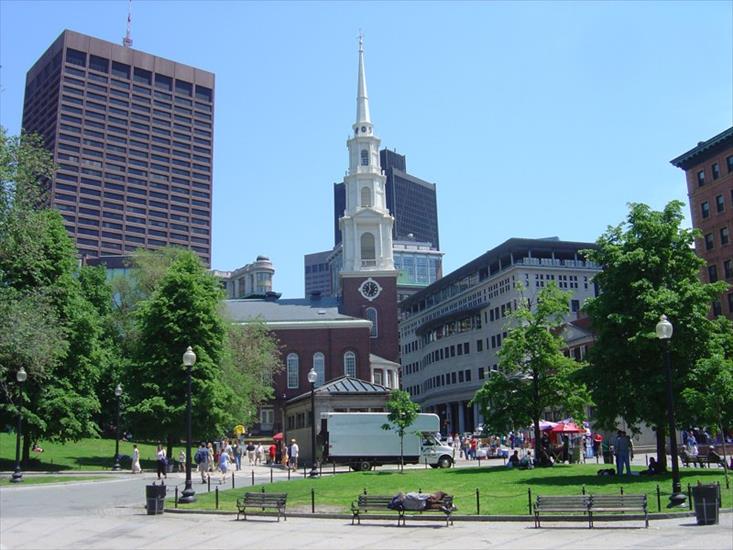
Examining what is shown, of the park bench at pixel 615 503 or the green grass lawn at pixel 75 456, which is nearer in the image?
the park bench at pixel 615 503

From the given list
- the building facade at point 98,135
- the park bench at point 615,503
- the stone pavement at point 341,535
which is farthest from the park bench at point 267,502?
the building facade at point 98,135

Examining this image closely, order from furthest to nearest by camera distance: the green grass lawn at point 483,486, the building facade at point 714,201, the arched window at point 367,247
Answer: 1. the arched window at point 367,247
2. the building facade at point 714,201
3. the green grass lawn at point 483,486

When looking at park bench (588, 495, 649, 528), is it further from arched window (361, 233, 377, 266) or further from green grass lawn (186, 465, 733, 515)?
arched window (361, 233, 377, 266)

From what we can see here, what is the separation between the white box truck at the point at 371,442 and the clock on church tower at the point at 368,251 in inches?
1615

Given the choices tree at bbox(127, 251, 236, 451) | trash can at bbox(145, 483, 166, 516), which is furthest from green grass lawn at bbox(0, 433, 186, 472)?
trash can at bbox(145, 483, 166, 516)

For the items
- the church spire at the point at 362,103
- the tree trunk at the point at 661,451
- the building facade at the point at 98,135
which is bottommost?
the tree trunk at the point at 661,451

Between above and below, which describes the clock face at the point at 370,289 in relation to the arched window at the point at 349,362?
above

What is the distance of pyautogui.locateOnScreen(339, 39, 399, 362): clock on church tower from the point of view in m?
86.2

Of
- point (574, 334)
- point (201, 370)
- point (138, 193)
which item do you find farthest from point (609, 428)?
point (138, 193)

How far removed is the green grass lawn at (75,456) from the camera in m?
46.2

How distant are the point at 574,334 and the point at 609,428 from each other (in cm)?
5453

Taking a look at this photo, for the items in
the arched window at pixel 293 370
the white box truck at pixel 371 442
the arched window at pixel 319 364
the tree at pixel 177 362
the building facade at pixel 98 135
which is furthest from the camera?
the building facade at pixel 98 135

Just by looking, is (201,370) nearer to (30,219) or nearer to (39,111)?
(30,219)

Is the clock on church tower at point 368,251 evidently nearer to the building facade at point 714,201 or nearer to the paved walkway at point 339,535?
the building facade at point 714,201
